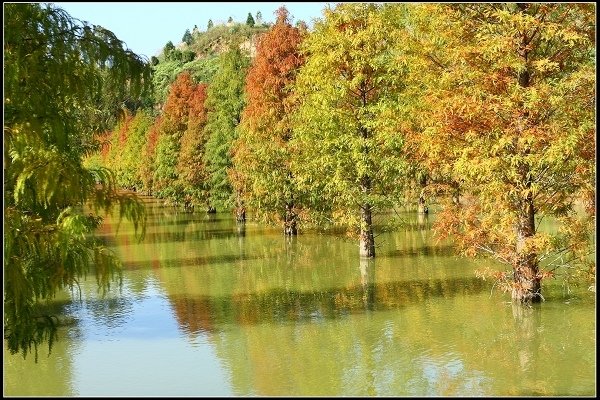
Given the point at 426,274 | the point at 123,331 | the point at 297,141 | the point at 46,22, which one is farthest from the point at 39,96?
the point at 297,141

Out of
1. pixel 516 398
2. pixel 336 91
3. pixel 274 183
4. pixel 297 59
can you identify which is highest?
pixel 297 59

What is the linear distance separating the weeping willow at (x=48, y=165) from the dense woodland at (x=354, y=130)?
0.06 ft

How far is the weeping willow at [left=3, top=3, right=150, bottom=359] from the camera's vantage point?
5.96 m

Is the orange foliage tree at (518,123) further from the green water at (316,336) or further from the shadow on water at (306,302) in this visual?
the shadow on water at (306,302)

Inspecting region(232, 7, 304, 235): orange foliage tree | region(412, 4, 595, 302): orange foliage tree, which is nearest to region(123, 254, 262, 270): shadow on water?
region(232, 7, 304, 235): orange foliage tree

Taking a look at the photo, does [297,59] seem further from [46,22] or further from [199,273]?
[46,22]

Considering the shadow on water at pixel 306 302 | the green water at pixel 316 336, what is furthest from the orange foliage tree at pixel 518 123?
the shadow on water at pixel 306 302

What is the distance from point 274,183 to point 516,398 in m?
20.8

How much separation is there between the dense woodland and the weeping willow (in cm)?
2

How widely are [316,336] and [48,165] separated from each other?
9.17 m

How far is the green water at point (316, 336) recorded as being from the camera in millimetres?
11250

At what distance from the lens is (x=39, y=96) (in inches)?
260

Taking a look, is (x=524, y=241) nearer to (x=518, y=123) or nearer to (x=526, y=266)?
(x=526, y=266)

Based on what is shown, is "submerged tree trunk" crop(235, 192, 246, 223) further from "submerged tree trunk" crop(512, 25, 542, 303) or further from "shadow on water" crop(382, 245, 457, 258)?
"submerged tree trunk" crop(512, 25, 542, 303)
